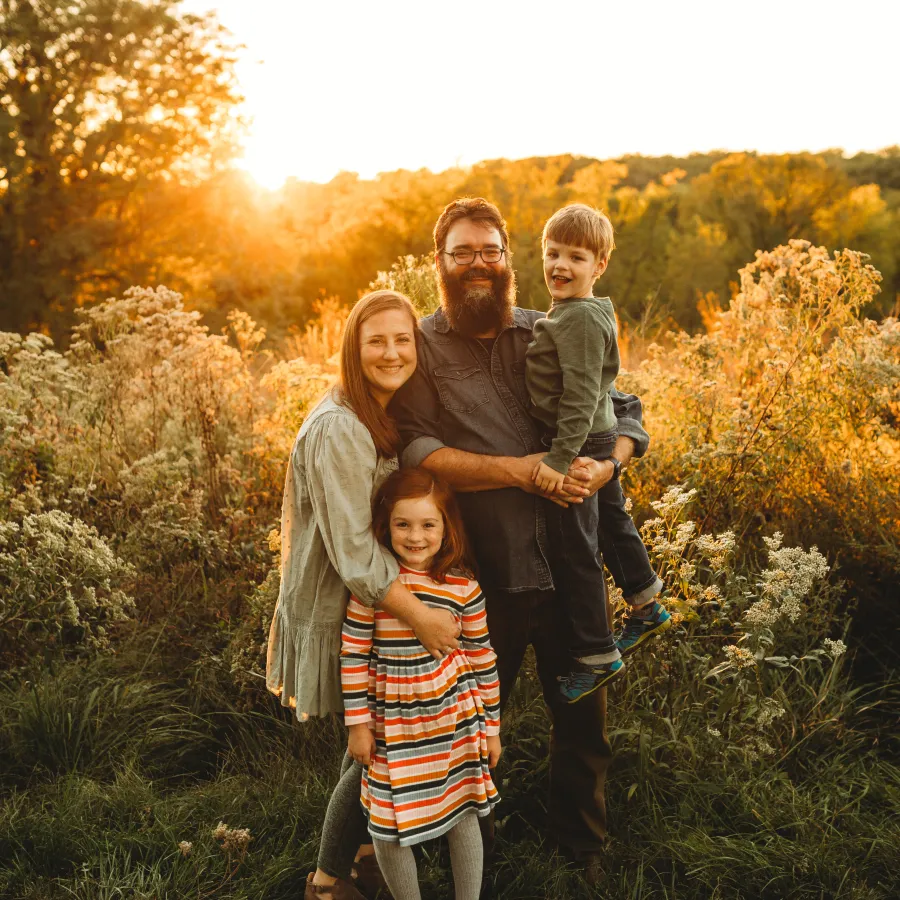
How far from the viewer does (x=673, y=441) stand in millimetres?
4871

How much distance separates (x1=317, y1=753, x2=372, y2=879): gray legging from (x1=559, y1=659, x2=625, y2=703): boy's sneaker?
2.51 ft

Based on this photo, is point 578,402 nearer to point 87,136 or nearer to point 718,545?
point 718,545

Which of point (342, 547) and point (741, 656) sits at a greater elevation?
point (342, 547)

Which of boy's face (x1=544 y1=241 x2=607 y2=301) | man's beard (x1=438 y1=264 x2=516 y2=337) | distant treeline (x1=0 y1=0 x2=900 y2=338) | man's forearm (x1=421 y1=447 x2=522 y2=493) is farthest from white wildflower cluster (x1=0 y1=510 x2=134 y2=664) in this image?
distant treeline (x1=0 y1=0 x2=900 y2=338)

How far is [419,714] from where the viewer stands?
2.48m

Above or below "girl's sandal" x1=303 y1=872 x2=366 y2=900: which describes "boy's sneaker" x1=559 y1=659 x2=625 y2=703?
above

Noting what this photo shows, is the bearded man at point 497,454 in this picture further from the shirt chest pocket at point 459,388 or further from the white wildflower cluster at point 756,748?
the white wildflower cluster at point 756,748

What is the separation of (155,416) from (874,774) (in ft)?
16.6

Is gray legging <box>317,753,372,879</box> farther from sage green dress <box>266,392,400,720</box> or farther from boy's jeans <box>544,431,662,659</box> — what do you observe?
boy's jeans <box>544,431,662,659</box>

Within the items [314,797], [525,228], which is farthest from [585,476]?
[525,228]

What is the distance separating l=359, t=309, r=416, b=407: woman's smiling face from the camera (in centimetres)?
254

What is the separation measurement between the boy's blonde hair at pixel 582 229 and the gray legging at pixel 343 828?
6.21 feet

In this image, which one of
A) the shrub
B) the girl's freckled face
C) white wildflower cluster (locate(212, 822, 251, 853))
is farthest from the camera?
the shrub

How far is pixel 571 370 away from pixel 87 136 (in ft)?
56.5
